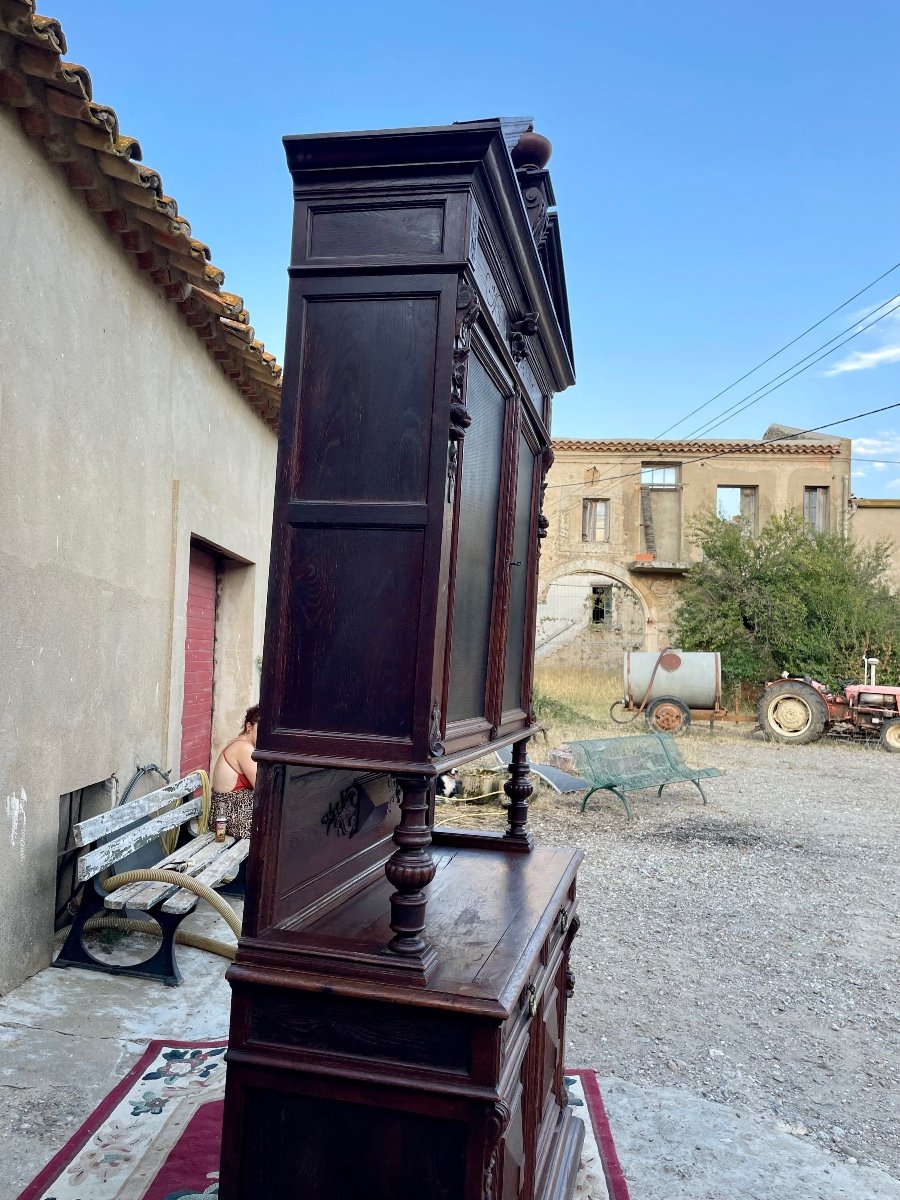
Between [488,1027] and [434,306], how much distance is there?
57.5 inches

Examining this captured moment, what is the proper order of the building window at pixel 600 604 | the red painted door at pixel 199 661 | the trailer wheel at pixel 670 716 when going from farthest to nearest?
1. the building window at pixel 600 604
2. the trailer wheel at pixel 670 716
3. the red painted door at pixel 199 661

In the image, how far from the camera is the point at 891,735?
44.2 feet

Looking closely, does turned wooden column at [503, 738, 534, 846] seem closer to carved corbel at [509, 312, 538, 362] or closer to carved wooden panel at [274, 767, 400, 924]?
carved wooden panel at [274, 767, 400, 924]

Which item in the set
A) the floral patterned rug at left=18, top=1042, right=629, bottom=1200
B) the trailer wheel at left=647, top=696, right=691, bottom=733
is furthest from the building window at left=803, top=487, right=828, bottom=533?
the floral patterned rug at left=18, top=1042, right=629, bottom=1200

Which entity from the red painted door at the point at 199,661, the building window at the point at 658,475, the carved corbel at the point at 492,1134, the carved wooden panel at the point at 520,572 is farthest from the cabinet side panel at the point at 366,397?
the building window at the point at 658,475

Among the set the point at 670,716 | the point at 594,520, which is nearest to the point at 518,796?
the point at 670,716

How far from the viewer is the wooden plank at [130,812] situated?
4035mm

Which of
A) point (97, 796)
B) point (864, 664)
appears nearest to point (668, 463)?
point (864, 664)

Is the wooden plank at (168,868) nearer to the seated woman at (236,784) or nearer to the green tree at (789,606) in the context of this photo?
the seated woman at (236,784)

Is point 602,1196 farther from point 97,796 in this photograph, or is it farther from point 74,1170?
point 97,796

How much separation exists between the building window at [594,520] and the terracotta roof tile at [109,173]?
1666 centimetres

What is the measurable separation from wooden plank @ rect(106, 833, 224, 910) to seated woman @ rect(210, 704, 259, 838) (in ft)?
0.37

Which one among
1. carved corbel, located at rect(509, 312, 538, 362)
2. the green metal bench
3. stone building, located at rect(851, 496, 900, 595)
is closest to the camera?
carved corbel, located at rect(509, 312, 538, 362)

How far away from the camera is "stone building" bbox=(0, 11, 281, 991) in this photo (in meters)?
3.55
